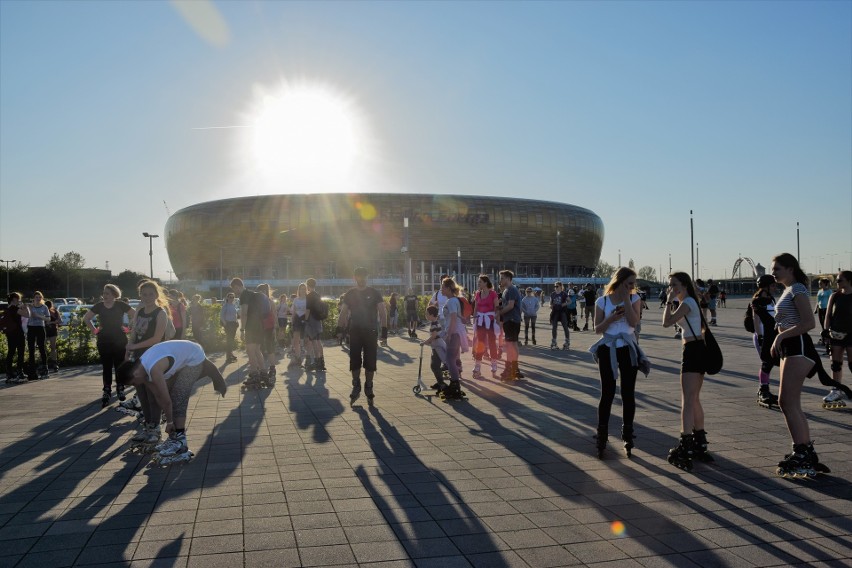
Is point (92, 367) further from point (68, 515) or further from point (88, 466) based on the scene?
point (68, 515)

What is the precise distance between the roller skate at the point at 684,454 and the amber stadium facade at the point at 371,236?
271 ft

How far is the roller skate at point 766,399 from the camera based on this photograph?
8.66m

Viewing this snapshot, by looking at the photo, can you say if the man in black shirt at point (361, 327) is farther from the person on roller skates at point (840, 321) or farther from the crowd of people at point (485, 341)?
the person on roller skates at point (840, 321)

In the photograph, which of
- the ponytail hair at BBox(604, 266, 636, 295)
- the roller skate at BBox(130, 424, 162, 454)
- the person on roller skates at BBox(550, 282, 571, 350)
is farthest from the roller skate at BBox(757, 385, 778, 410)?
the person on roller skates at BBox(550, 282, 571, 350)

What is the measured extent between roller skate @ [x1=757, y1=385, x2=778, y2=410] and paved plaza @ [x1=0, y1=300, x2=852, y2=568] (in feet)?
0.89

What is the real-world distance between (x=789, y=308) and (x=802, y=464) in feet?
4.10

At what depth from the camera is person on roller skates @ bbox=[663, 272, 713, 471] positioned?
588 cm

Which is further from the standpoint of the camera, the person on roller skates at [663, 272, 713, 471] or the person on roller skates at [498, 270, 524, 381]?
the person on roller skates at [498, 270, 524, 381]

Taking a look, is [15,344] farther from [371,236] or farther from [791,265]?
[371,236]

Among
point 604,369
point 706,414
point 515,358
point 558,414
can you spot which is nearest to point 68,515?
point 604,369

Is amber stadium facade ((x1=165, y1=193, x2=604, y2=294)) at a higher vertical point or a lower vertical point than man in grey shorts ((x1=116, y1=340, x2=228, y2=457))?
higher

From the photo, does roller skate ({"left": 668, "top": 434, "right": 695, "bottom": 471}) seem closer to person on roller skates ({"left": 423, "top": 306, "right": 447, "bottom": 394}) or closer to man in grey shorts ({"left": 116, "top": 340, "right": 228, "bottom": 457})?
man in grey shorts ({"left": 116, "top": 340, "right": 228, "bottom": 457})

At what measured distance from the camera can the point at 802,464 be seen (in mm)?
5422

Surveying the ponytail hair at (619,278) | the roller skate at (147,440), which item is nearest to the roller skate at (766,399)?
the ponytail hair at (619,278)
